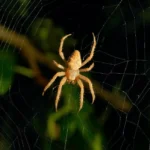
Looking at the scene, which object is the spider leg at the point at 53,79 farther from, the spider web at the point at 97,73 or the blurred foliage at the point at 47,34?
the blurred foliage at the point at 47,34

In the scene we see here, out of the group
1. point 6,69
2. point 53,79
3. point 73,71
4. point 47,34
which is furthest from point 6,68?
point 73,71

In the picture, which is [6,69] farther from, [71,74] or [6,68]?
[71,74]

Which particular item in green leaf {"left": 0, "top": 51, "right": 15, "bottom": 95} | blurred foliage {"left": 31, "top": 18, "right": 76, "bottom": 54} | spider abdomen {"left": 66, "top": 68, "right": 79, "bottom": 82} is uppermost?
blurred foliage {"left": 31, "top": 18, "right": 76, "bottom": 54}

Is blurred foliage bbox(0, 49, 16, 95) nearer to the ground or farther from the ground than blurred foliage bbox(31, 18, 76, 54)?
nearer to the ground

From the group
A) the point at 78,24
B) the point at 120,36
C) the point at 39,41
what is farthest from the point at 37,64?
the point at 120,36

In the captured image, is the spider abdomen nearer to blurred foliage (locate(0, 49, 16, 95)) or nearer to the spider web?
the spider web

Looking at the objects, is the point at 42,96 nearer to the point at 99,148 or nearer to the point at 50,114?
the point at 50,114

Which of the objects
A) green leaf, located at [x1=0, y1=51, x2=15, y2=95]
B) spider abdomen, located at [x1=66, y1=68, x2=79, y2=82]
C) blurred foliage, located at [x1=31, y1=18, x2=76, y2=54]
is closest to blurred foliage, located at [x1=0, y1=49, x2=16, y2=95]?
green leaf, located at [x1=0, y1=51, x2=15, y2=95]

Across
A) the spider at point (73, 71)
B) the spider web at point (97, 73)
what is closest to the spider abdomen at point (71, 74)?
the spider at point (73, 71)

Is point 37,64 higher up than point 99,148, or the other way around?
point 37,64
